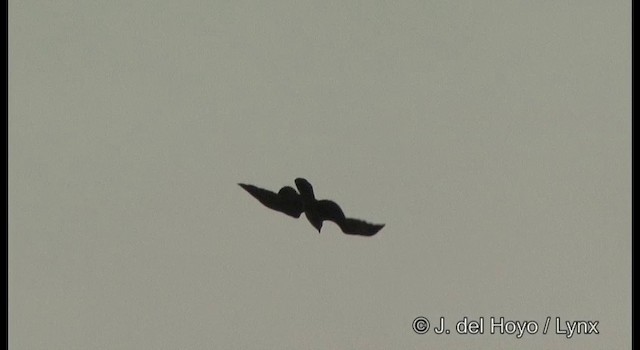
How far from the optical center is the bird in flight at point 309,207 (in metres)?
1.31

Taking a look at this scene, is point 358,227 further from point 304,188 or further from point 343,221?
point 304,188

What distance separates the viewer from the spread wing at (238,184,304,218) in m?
1.32

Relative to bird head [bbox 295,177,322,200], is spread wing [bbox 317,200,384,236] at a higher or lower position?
lower

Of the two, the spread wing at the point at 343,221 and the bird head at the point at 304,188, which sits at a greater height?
the bird head at the point at 304,188

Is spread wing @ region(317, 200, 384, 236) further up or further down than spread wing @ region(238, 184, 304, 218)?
further down

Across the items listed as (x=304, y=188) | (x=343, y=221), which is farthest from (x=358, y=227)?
(x=304, y=188)

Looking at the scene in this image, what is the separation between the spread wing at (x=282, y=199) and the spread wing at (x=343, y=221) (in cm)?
5

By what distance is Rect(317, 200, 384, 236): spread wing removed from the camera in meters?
1.31

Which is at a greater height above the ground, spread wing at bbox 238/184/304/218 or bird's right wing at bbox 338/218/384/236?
spread wing at bbox 238/184/304/218

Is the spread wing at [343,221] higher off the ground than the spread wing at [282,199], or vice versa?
the spread wing at [282,199]

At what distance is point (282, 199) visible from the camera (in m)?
1.33
